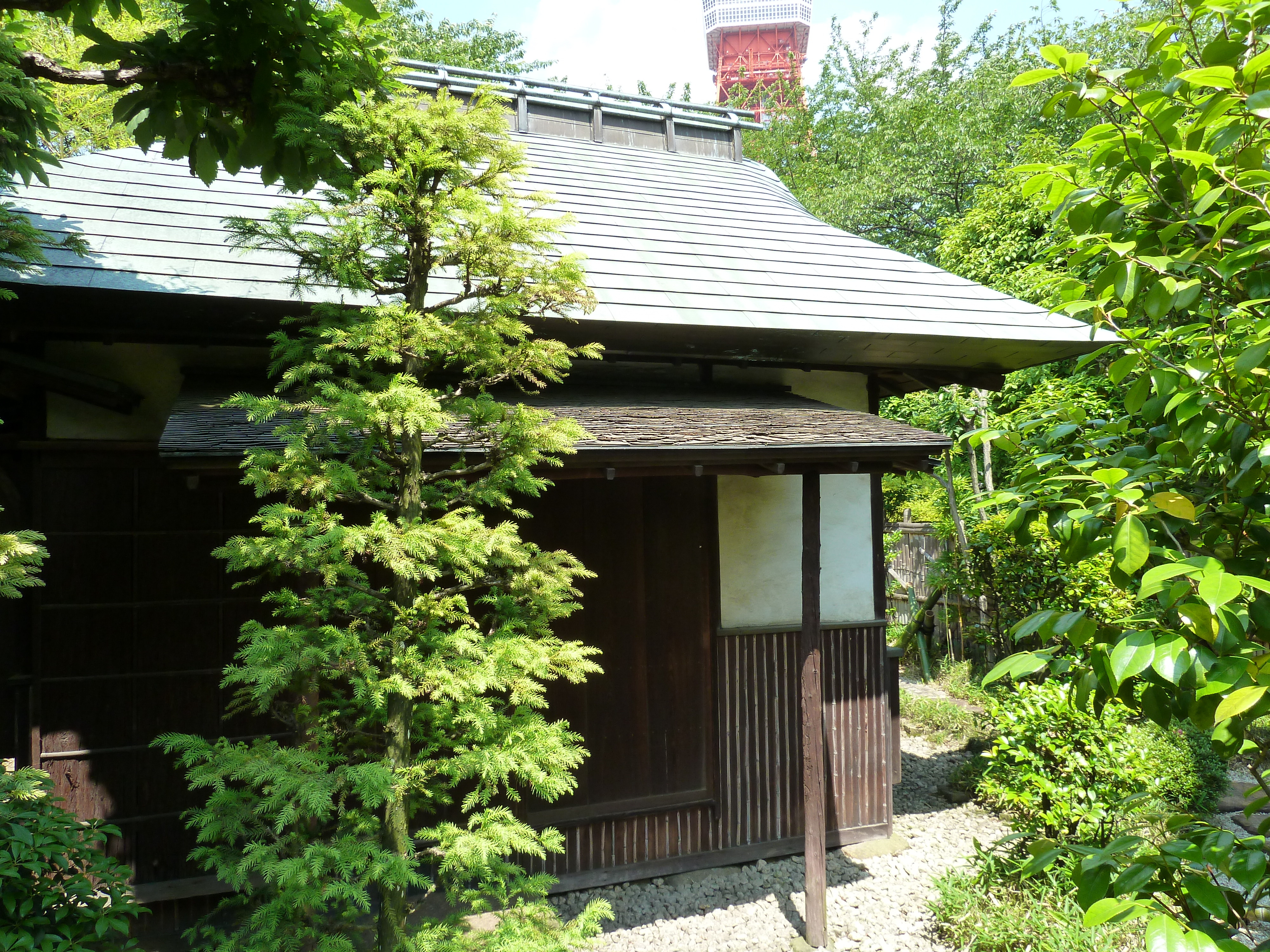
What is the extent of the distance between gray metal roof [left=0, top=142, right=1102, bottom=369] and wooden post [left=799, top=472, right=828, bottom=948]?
4.57 feet

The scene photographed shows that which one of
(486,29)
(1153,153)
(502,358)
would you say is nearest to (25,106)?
(502,358)

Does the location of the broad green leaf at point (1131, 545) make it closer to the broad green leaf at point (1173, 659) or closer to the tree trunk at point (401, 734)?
the broad green leaf at point (1173, 659)

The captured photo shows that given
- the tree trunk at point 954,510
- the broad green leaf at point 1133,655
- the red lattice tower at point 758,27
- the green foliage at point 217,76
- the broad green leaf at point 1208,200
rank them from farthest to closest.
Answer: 1. the red lattice tower at point 758,27
2. the tree trunk at point 954,510
3. the green foliage at point 217,76
4. the broad green leaf at point 1208,200
5. the broad green leaf at point 1133,655

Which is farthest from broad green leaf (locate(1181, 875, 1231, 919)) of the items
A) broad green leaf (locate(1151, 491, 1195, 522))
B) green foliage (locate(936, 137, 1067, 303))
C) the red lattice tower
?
the red lattice tower

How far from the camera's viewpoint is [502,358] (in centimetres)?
307

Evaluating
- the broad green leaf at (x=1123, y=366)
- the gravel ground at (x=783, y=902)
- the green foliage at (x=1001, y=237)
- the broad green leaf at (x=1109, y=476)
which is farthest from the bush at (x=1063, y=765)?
the green foliage at (x=1001, y=237)

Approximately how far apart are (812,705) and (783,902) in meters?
1.29

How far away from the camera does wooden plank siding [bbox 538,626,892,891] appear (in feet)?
16.3

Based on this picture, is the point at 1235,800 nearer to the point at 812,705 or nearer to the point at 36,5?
the point at 812,705

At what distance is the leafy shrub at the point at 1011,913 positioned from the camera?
369 centimetres

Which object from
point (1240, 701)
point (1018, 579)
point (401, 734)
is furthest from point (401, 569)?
point (1018, 579)

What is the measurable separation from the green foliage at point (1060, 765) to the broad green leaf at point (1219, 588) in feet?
11.4

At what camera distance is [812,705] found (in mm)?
4512

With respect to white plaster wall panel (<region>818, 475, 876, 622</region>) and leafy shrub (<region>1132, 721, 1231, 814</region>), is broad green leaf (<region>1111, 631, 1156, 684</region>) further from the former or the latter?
leafy shrub (<region>1132, 721, 1231, 814</region>)
